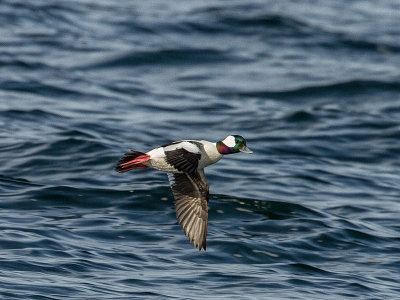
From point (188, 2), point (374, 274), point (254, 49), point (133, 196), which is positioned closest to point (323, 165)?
point (133, 196)

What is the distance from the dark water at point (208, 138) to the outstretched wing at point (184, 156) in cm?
143

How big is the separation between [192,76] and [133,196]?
7.73m

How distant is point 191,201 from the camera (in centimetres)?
904

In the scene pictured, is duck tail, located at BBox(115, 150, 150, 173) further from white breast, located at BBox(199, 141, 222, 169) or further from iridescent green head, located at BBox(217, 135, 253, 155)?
iridescent green head, located at BBox(217, 135, 253, 155)

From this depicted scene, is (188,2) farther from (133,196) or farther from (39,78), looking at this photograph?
(133,196)

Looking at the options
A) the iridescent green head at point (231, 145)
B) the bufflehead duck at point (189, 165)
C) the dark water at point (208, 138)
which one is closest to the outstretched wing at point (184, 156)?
the bufflehead duck at point (189, 165)

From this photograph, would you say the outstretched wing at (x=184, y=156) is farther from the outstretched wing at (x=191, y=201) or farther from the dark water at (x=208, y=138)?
the dark water at (x=208, y=138)

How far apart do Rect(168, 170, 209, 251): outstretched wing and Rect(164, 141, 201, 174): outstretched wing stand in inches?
37.8

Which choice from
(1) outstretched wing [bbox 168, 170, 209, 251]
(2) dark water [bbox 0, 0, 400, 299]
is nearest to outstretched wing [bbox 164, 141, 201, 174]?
(1) outstretched wing [bbox 168, 170, 209, 251]

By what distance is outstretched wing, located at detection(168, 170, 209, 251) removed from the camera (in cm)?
886

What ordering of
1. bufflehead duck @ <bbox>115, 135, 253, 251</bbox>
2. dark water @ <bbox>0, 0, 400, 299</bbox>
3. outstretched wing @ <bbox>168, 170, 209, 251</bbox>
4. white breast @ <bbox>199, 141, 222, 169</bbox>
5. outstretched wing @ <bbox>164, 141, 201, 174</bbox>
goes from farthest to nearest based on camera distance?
dark water @ <bbox>0, 0, 400, 299</bbox> → outstretched wing @ <bbox>168, 170, 209, 251</bbox> → white breast @ <bbox>199, 141, 222, 169</bbox> → bufflehead duck @ <bbox>115, 135, 253, 251</bbox> → outstretched wing @ <bbox>164, 141, 201, 174</bbox>

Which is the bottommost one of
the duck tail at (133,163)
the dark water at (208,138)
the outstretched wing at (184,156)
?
the dark water at (208,138)

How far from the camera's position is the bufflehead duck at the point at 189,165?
26.0ft

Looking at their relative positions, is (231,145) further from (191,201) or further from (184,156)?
(191,201)
